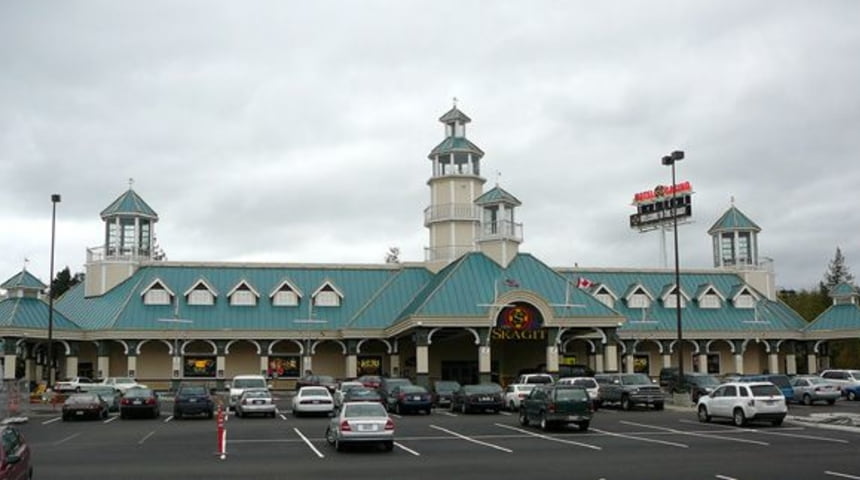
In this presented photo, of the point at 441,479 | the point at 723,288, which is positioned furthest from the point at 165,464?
the point at 723,288

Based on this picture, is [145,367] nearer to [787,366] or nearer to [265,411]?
[265,411]

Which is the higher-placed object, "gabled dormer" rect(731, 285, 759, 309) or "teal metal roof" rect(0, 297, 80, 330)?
"gabled dormer" rect(731, 285, 759, 309)

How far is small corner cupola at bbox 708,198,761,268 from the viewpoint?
2963 inches

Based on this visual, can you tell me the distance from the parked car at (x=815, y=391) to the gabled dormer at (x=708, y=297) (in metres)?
21.1

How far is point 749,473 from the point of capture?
20.4m

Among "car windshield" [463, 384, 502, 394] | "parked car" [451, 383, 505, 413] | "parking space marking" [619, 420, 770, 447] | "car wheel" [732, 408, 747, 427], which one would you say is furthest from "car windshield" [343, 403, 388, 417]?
"car windshield" [463, 384, 502, 394]

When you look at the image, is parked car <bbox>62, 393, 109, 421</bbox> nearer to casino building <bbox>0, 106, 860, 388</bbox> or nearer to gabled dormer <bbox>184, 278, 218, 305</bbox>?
casino building <bbox>0, 106, 860, 388</bbox>

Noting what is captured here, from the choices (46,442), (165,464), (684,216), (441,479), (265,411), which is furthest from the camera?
(684,216)

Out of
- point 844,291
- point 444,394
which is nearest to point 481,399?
point 444,394

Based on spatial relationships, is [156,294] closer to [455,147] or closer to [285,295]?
[285,295]

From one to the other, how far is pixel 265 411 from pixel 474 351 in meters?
26.4

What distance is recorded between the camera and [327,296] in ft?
215

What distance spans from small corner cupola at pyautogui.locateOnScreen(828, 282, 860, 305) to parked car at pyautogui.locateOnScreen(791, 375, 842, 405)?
22.1 meters

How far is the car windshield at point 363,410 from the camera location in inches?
1009
